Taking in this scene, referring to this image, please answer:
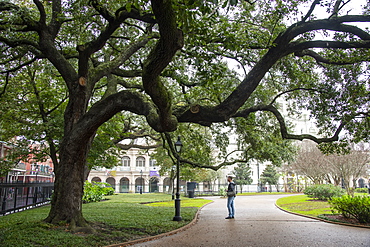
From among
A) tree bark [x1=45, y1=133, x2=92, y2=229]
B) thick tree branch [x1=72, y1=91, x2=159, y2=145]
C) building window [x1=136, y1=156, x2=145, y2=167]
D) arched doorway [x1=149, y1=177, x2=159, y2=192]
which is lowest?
arched doorway [x1=149, y1=177, x2=159, y2=192]

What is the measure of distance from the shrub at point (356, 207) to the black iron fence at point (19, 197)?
14.3m

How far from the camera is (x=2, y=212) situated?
13211 mm

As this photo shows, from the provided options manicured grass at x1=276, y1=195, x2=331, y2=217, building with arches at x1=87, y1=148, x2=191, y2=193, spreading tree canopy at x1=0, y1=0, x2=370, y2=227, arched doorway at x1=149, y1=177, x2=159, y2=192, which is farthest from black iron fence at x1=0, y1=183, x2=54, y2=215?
building with arches at x1=87, y1=148, x2=191, y2=193

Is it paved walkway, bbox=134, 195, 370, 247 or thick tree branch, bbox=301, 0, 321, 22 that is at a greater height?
thick tree branch, bbox=301, 0, 321, 22

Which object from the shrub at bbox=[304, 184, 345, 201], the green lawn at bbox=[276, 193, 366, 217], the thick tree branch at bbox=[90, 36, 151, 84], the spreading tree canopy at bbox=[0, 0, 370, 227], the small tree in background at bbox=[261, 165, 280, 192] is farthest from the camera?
the small tree in background at bbox=[261, 165, 280, 192]

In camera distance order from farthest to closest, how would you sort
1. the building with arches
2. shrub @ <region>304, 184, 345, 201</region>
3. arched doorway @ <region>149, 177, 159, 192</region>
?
the building with arches → arched doorway @ <region>149, 177, 159, 192</region> → shrub @ <region>304, 184, 345, 201</region>

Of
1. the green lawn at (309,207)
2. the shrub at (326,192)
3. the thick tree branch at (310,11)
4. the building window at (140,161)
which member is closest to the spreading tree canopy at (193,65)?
the thick tree branch at (310,11)

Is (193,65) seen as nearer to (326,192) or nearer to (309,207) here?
(309,207)

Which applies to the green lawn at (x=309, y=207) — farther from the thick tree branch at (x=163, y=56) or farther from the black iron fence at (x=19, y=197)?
the black iron fence at (x=19, y=197)

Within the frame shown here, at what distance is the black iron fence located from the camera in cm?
1348

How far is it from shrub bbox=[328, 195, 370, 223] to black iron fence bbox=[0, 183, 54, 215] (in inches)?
565

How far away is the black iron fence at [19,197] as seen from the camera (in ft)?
44.2

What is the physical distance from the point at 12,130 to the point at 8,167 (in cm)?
201

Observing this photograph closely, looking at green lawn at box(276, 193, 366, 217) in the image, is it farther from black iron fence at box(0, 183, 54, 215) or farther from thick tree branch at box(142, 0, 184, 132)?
black iron fence at box(0, 183, 54, 215)
